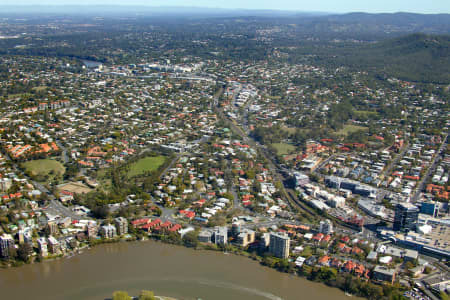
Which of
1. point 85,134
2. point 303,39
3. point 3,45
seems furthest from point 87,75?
point 303,39

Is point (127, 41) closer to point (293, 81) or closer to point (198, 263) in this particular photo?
point (293, 81)

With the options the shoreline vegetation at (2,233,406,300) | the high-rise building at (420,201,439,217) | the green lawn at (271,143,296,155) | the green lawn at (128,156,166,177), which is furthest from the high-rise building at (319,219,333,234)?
the green lawn at (271,143,296,155)

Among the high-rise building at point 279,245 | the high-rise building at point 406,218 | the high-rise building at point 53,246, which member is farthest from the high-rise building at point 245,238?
the high-rise building at point 53,246

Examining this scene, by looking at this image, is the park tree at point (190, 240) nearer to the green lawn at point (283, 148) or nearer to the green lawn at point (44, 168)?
the green lawn at point (44, 168)

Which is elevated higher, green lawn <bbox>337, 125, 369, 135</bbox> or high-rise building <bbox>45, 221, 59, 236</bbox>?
green lawn <bbox>337, 125, 369, 135</bbox>

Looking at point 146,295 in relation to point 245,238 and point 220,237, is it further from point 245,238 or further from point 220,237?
point 245,238

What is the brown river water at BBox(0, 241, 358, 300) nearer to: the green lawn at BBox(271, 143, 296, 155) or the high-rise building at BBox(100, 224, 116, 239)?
the high-rise building at BBox(100, 224, 116, 239)
